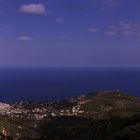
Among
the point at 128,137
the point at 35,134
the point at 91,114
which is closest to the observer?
the point at 128,137

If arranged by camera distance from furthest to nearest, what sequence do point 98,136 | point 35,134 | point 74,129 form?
point 35,134 < point 74,129 < point 98,136

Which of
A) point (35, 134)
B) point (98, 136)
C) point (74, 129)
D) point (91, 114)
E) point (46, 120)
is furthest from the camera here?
point (91, 114)

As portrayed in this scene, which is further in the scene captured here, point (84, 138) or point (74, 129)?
point (74, 129)

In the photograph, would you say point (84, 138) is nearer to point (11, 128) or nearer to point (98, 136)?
point (98, 136)

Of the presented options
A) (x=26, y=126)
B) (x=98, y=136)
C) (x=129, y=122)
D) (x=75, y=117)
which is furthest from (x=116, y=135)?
(x=75, y=117)

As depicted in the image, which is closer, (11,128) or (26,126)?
(11,128)

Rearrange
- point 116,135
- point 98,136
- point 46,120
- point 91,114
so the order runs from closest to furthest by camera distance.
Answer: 1. point 116,135
2. point 98,136
3. point 46,120
4. point 91,114

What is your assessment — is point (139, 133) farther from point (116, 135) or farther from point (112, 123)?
point (112, 123)

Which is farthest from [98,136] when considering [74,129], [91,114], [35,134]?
[91,114]
